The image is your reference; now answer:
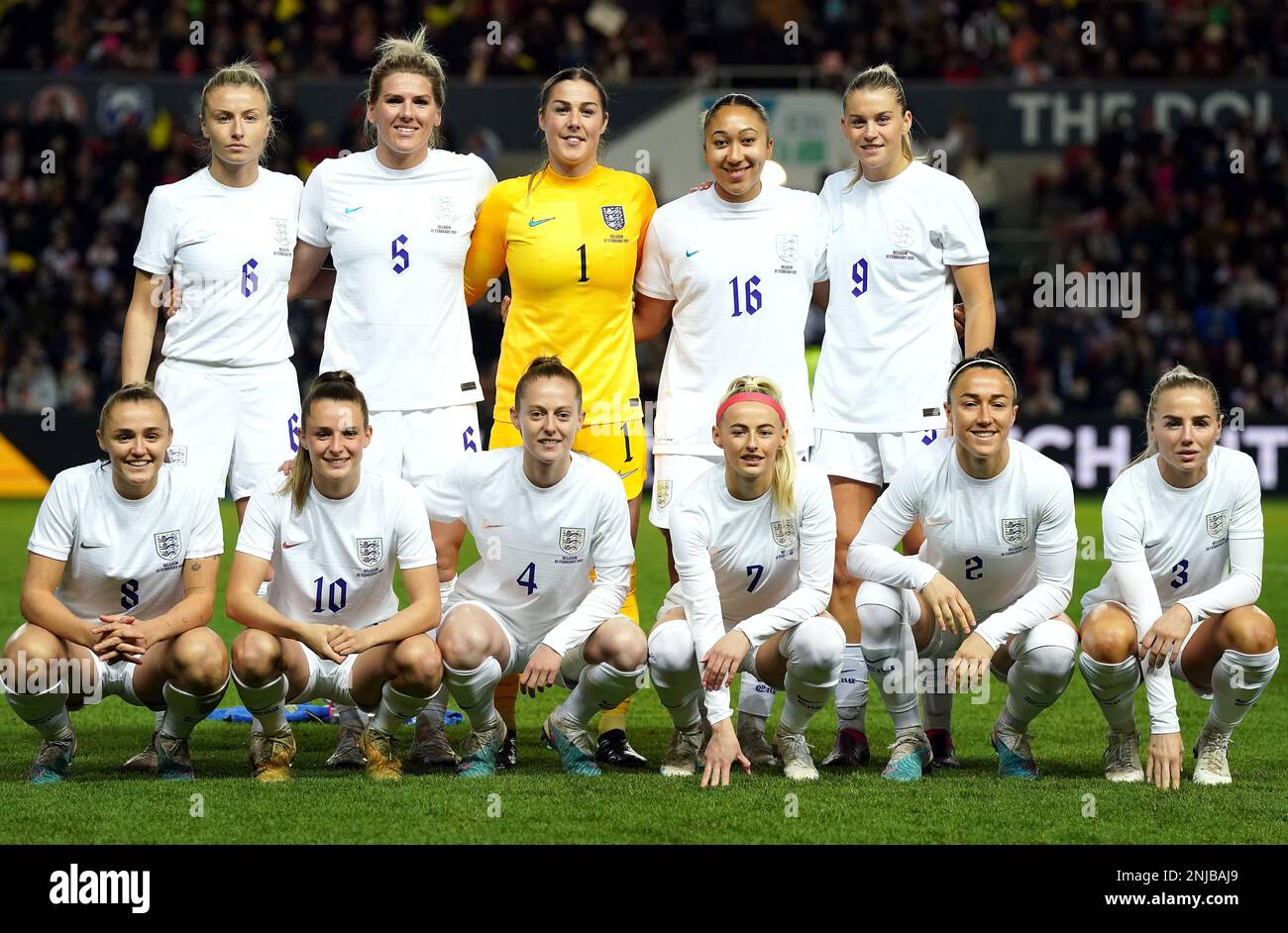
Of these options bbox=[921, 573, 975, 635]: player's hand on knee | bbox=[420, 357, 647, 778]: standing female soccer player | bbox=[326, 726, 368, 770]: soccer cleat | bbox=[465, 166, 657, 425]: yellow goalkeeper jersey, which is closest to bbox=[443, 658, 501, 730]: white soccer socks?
bbox=[420, 357, 647, 778]: standing female soccer player

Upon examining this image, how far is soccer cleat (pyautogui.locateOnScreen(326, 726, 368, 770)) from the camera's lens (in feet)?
18.5

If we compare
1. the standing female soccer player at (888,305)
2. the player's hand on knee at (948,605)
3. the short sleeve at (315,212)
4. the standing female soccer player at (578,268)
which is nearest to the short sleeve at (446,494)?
the standing female soccer player at (578,268)

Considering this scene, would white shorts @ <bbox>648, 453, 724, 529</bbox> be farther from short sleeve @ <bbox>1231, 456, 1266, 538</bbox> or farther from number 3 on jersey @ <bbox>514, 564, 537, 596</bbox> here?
short sleeve @ <bbox>1231, 456, 1266, 538</bbox>

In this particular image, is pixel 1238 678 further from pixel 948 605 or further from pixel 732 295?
pixel 732 295

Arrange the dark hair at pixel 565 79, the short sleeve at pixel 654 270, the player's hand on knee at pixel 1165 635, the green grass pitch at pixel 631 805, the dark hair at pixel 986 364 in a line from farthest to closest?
1. the short sleeve at pixel 654 270
2. the dark hair at pixel 565 79
3. the dark hair at pixel 986 364
4. the player's hand on knee at pixel 1165 635
5. the green grass pitch at pixel 631 805

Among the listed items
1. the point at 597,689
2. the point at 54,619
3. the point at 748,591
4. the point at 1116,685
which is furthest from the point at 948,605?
the point at 54,619

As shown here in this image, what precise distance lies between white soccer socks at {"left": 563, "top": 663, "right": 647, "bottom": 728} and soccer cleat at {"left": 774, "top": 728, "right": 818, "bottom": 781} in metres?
0.49

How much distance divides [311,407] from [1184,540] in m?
2.73

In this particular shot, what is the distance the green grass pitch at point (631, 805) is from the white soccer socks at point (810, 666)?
23 cm

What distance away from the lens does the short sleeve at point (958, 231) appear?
5887 mm

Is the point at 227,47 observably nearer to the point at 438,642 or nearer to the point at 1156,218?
the point at 1156,218

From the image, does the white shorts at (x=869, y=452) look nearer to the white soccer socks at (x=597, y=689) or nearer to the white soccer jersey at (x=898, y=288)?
the white soccer jersey at (x=898, y=288)

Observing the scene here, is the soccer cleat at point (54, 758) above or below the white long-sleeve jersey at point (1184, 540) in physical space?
below
